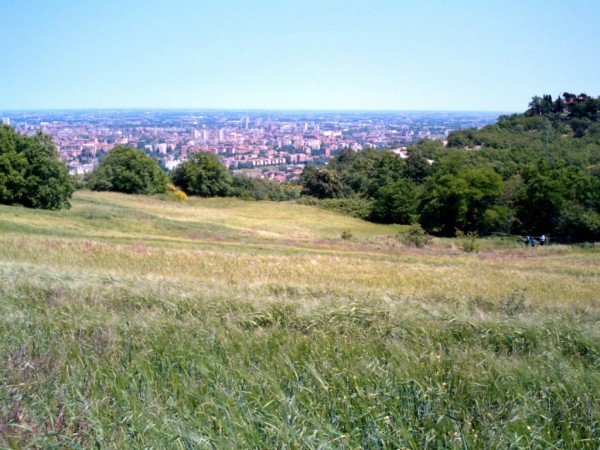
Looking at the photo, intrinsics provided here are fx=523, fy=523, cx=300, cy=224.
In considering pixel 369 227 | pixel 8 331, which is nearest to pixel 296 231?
pixel 369 227

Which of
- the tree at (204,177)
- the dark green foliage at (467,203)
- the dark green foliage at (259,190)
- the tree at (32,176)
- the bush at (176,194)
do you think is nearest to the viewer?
the tree at (32,176)

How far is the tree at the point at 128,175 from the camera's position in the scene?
70.6 metres

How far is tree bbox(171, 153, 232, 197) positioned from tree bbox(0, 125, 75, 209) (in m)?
36.7

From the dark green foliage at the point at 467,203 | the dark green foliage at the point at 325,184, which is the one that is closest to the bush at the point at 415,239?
the dark green foliage at the point at 467,203

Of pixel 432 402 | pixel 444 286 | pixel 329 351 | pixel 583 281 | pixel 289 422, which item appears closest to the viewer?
pixel 289 422

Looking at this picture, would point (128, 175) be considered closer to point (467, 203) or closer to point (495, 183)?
point (467, 203)

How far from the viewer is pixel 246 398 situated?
14.5ft

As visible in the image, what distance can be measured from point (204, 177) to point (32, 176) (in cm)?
3917

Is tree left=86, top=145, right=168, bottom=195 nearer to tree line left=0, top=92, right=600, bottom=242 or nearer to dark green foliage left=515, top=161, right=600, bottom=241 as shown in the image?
tree line left=0, top=92, right=600, bottom=242

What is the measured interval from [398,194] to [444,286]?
195ft

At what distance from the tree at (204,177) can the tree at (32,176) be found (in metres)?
36.7

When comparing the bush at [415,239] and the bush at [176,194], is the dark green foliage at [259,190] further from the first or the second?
the bush at [415,239]

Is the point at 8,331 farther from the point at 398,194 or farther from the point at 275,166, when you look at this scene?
the point at 275,166

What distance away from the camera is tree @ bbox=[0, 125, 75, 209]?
42.2 m
